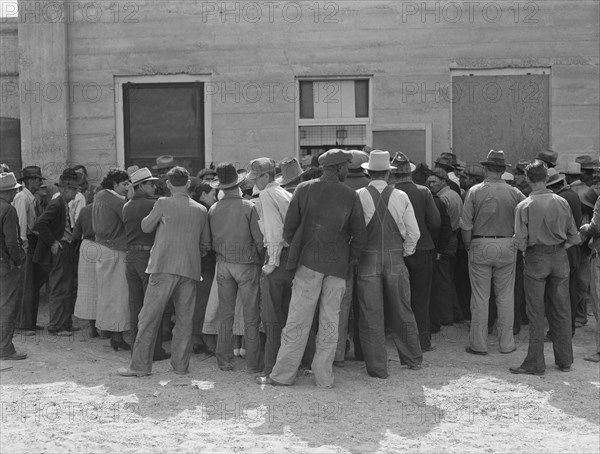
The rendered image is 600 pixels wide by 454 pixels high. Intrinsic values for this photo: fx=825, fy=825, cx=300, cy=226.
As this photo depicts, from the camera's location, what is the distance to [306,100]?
1338cm

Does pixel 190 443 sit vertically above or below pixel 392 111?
below

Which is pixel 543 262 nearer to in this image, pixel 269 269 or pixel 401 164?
pixel 401 164

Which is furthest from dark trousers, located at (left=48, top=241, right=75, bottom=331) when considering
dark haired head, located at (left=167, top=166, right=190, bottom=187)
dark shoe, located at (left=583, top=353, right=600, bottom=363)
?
dark shoe, located at (left=583, top=353, right=600, bottom=363)

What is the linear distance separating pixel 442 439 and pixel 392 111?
23.5 ft

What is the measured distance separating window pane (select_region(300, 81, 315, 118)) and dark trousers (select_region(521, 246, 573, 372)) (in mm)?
5561

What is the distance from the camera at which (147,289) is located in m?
8.62

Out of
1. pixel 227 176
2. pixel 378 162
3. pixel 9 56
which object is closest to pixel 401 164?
pixel 378 162

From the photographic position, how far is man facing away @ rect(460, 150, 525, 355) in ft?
30.4

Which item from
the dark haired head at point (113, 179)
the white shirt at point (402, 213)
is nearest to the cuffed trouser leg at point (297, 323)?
the white shirt at point (402, 213)

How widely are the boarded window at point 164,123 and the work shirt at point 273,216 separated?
206 inches

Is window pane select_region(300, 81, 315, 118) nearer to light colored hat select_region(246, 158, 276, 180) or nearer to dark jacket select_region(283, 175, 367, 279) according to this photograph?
light colored hat select_region(246, 158, 276, 180)

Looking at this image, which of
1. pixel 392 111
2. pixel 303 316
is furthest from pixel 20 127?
pixel 303 316

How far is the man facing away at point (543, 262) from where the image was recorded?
862 centimetres

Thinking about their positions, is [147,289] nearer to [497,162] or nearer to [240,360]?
[240,360]
